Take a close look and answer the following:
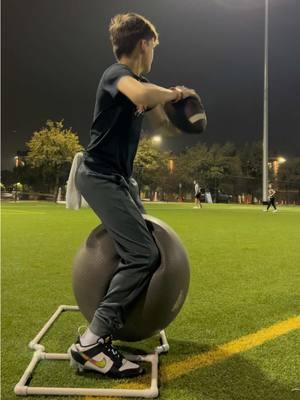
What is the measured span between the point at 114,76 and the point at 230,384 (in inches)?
91.3

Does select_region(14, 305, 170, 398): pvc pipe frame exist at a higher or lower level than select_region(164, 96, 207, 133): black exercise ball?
lower

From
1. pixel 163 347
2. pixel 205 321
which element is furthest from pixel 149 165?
pixel 163 347

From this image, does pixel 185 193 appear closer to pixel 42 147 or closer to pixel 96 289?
pixel 42 147

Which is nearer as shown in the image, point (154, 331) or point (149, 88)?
point (149, 88)

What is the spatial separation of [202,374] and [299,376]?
0.70 m

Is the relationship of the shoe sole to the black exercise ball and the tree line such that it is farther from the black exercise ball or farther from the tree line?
the tree line

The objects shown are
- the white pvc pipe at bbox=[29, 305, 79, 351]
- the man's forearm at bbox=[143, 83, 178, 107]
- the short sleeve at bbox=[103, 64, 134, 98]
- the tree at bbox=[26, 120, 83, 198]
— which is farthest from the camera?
the tree at bbox=[26, 120, 83, 198]

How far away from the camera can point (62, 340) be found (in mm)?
4445

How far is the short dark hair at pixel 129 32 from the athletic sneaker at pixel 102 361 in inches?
86.7

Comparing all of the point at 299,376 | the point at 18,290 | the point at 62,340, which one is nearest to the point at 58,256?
the point at 18,290

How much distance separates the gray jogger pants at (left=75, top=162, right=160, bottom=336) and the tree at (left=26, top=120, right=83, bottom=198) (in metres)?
51.7

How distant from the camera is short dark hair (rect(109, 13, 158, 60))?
3713 mm

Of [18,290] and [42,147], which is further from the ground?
[42,147]

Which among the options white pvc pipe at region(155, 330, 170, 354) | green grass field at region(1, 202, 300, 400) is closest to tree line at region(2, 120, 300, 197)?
green grass field at region(1, 202, 300, 400)
